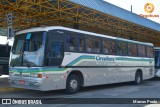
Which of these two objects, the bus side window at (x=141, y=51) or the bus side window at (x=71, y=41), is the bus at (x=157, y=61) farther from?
the bus side window at (x=71, y=41)

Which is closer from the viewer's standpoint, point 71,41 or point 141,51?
point 71,41

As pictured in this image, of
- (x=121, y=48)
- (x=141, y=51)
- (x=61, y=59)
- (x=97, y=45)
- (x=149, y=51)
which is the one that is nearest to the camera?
(x=61, y=59)

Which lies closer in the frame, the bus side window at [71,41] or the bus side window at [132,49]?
the bus side window at [71,41]

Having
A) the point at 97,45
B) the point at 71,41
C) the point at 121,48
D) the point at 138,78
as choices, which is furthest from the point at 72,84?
the point at 138,78

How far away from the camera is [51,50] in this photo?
11.5 meters

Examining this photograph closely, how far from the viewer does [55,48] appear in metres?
11.7

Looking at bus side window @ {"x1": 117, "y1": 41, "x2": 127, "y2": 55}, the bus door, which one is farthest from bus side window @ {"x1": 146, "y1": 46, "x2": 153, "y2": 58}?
the bus door

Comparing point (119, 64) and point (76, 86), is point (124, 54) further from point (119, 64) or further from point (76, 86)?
point (76, 86)

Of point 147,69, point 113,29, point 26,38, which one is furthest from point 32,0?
point 113,29

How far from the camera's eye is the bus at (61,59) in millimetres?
11281

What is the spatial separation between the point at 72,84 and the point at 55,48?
6.21ft

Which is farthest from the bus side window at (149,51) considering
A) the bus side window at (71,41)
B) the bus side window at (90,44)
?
the bus side window at (71,41)

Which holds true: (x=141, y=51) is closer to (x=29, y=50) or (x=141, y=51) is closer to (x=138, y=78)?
(x=138, y=78)

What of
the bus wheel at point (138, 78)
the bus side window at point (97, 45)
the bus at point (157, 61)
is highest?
the bus side window at point (97, 45)
